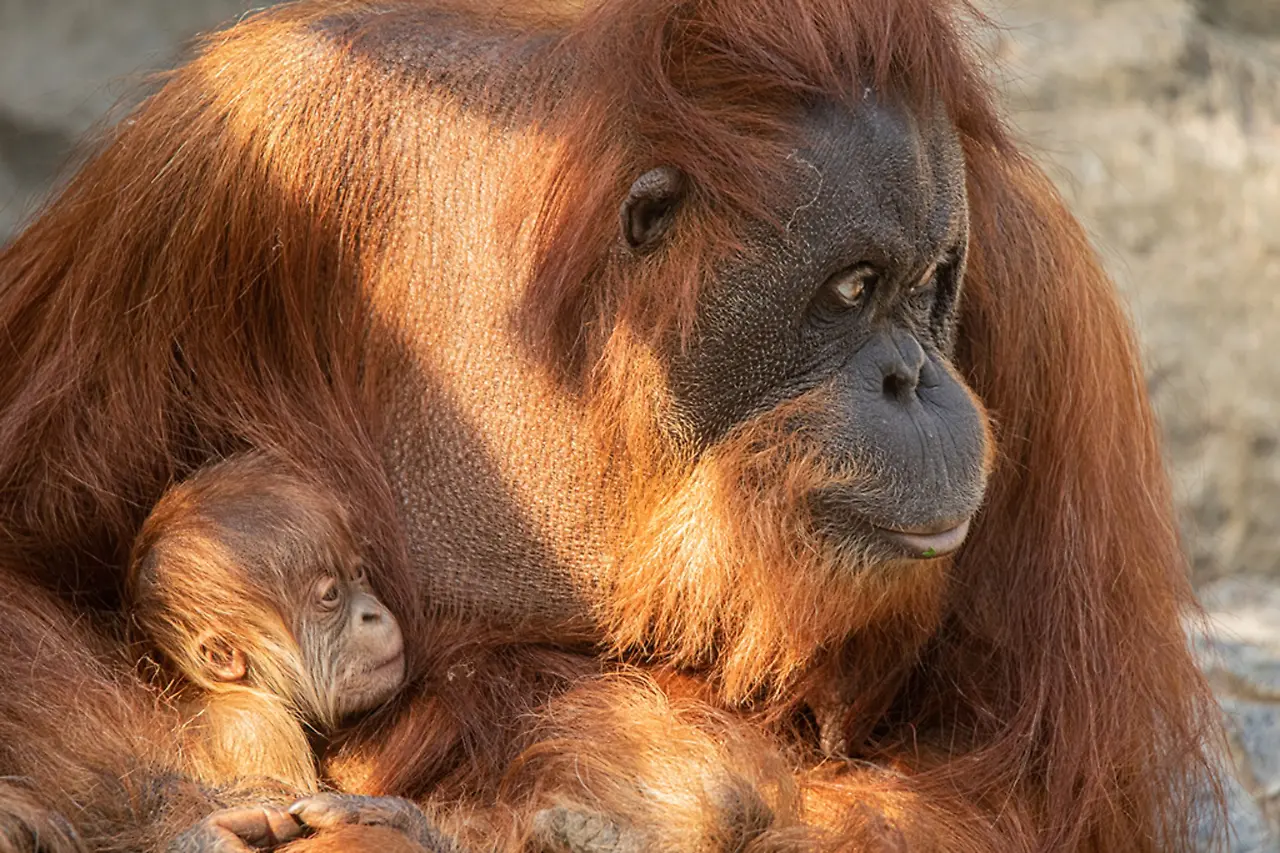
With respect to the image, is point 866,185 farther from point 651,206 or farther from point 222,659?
point 222,659

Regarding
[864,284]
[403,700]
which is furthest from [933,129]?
[403,700]

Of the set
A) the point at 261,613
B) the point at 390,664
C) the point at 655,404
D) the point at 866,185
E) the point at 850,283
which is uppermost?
the point at 866,185

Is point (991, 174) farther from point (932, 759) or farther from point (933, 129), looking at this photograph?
point (932, 759)

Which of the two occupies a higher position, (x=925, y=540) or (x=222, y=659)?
(x=925, y=540)

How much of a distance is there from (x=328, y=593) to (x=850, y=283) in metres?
0.81

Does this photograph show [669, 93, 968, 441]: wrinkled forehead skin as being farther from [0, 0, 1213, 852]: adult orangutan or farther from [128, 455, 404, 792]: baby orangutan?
[128, 455, 404, 792]: baby orangutan

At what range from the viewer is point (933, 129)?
92.6 inches

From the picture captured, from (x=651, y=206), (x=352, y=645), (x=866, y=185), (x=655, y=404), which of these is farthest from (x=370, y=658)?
(x=866, y=185)

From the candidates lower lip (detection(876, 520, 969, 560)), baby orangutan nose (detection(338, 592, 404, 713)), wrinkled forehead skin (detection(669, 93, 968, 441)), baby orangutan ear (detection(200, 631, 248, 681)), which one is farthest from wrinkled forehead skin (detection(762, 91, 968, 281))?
baby orangutan ear (detection(200, 631, 248, 681))

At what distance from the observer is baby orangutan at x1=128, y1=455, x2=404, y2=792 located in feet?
7.58

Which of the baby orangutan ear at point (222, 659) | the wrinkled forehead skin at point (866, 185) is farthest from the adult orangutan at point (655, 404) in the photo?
the baby orangutan ear at point (222, 659)

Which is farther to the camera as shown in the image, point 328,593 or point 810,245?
point 328,593

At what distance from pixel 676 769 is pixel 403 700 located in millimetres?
412

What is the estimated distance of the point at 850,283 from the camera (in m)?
2.31
